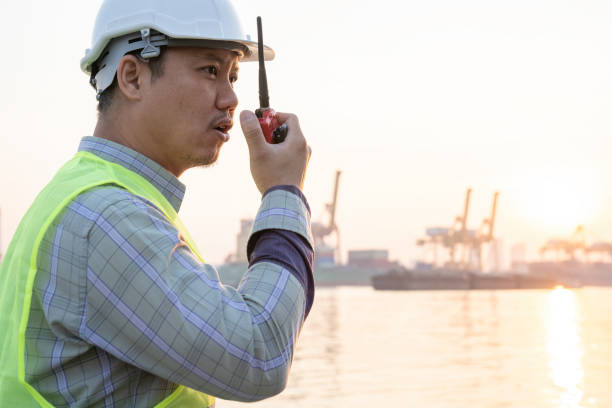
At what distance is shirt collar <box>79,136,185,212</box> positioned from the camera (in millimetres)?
919

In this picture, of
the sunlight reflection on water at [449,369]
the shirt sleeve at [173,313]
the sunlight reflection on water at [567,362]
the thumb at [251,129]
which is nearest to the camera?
the shirt sleeve at [173,313]

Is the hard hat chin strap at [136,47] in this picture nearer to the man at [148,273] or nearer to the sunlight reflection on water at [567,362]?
the man at [148,273]

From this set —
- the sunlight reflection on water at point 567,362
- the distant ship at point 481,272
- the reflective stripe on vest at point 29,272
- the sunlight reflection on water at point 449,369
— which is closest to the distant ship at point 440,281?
the distant ship at point 481,272

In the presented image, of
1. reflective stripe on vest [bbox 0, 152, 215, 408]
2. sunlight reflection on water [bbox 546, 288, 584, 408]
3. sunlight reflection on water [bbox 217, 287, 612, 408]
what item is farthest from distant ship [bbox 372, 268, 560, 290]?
reflective stripe on vest [bbox 0, 152, 215, 408]

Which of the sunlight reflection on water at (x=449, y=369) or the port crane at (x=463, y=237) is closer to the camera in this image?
the sunlight reflection on water at (x=449, y=369)

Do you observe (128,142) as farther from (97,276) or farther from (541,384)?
(541,384)

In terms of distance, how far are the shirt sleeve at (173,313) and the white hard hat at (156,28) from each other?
0.76 feet

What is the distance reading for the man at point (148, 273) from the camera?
75 centimetres

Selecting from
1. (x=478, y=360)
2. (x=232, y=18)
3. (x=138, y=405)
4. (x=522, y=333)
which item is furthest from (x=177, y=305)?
(x=522, y=333)

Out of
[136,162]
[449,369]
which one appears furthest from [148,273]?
[449,369]

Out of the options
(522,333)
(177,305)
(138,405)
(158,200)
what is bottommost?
(522,333)

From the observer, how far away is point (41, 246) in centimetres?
78

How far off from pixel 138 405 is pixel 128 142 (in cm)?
32

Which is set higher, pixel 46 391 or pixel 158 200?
pixel 158 200
